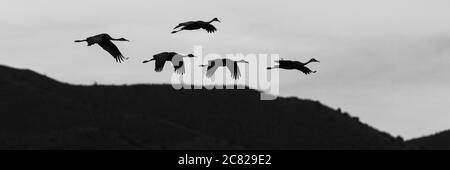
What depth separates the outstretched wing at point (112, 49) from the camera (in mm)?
44094

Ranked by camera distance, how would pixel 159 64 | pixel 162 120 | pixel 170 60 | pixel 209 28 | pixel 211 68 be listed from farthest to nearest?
pixel 162 120 → pixel 209 28 → pixel 211 68 → pixel 170 60 → pixel 159 64

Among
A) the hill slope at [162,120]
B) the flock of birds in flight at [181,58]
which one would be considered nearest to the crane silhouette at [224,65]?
the flock of birds in flight at [181,58]

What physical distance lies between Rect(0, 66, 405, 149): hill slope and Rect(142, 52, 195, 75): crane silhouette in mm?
95332

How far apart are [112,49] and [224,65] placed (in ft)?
13.2

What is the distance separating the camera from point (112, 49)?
4444 cm

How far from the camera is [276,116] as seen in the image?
179m

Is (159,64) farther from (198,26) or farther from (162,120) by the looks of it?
(162,120)

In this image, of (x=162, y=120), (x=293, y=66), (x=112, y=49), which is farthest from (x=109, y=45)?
(x=162, y=120)

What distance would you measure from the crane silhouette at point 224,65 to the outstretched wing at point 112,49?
9.98 feet


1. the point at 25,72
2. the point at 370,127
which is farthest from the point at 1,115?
the point at 370,127

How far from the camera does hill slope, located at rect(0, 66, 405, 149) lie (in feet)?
499

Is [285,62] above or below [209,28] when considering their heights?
below

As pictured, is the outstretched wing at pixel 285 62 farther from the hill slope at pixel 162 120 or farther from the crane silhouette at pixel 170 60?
the hill slope at pixel 162 120
